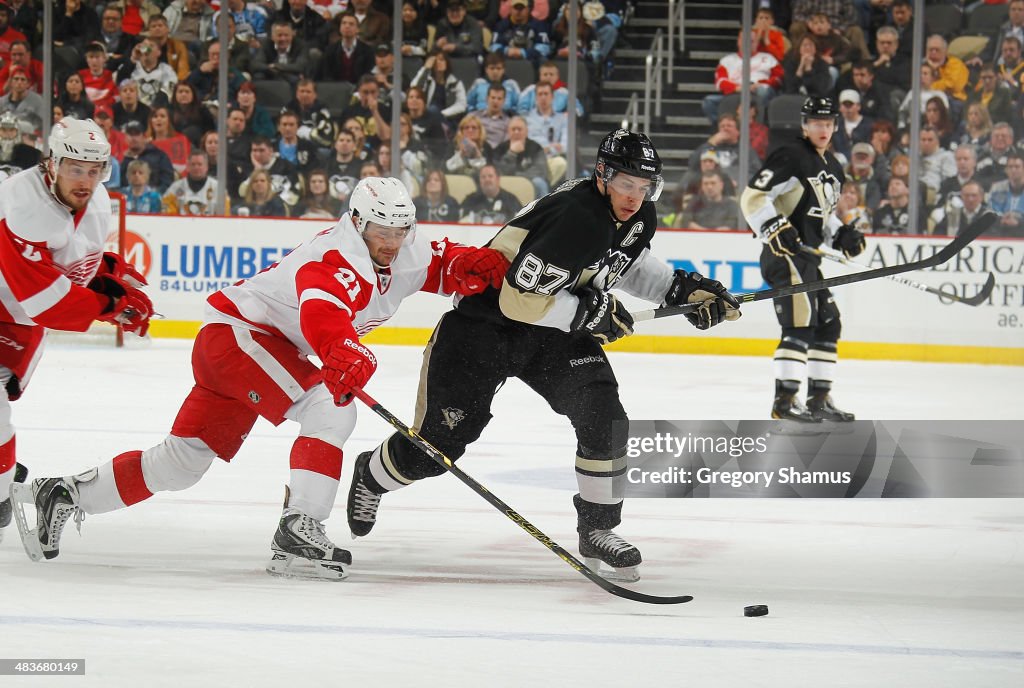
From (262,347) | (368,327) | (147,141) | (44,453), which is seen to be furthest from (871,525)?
(147,141)

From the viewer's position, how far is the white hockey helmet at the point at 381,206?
320 centimetres

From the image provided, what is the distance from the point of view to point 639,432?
382cm

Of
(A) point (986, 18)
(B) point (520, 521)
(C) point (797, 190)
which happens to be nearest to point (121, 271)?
(B) point (520, 521)

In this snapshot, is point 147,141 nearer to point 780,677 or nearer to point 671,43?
point 671,43

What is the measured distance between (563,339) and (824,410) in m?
2.80

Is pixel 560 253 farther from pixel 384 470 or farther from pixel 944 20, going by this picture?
pixel 944 20

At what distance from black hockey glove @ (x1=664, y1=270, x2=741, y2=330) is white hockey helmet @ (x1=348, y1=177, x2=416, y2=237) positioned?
31.1 inches

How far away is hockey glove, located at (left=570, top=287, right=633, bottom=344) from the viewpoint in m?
3.29

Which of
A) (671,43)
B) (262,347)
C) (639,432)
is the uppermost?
(671,43)

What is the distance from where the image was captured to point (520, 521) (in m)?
3.23

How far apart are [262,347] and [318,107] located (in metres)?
6.10

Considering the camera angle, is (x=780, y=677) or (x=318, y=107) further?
(x=318, y=107)

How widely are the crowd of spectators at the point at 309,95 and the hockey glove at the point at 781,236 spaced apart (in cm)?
303

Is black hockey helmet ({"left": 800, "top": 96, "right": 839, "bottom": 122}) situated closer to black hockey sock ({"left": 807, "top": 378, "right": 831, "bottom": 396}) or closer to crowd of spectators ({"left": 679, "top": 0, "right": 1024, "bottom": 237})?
black hockey sock ({"left": 807, "top": 378, "right": 831, "bottom": 396})
